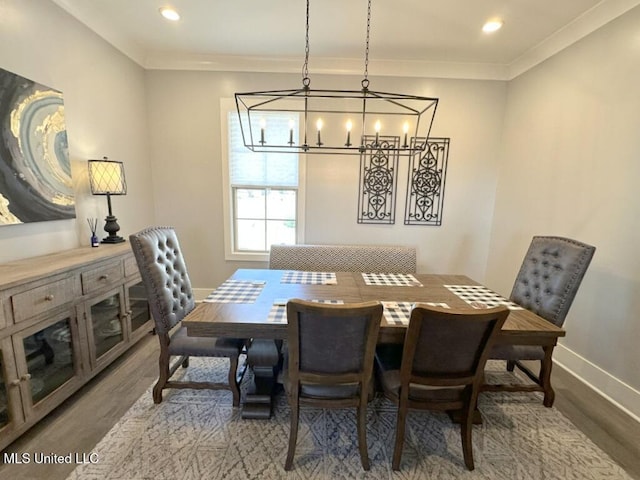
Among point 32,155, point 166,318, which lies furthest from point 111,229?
point 166,318

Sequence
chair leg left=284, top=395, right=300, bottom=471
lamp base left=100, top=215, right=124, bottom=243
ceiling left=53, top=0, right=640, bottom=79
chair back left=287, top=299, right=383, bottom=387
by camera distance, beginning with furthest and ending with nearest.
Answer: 1. lamp base left=100, top=215, right=124, bottom=243
2. ceiling left=53, top=0, right=640, bottom=79
3. chair leg left=284, top=395, right=300, bottom=471
4. chair back left=287, top=299, right=383, bottom=387

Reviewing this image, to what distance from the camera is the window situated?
3344 millimetres

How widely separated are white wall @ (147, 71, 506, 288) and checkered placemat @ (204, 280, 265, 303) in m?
1.44

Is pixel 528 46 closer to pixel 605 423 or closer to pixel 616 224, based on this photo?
pixel 616 224

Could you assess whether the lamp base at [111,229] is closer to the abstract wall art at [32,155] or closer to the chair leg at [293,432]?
the abstract wall art at [32,155]

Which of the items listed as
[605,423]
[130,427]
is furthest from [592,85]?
[130,427]

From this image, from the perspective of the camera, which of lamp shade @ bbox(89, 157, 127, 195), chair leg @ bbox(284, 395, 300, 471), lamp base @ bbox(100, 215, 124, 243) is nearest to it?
chair leg @ bbox(284, 395, 300, 471)

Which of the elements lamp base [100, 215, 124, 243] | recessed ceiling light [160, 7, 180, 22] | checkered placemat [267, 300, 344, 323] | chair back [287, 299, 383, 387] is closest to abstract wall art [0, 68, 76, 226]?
lamp base [100, 215, 124, 243]

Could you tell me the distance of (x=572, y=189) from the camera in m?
2.45

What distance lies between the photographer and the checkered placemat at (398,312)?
5.24ft

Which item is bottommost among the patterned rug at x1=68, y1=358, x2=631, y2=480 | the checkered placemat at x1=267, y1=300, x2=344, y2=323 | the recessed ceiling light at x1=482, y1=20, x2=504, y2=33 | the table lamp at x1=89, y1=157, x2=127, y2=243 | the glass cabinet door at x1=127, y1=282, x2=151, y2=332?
the patterned rug at x1=68, y1=358, x2=631, y2=480

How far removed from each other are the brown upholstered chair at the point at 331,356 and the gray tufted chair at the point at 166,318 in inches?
21.5

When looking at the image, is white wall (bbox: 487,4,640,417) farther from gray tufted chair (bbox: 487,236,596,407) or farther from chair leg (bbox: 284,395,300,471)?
chair leg (bbox: 284,395,300,471)

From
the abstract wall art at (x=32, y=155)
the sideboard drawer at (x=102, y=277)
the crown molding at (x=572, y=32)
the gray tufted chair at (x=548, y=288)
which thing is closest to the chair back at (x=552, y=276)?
the gray tufted chair at (x=548, y=288)
